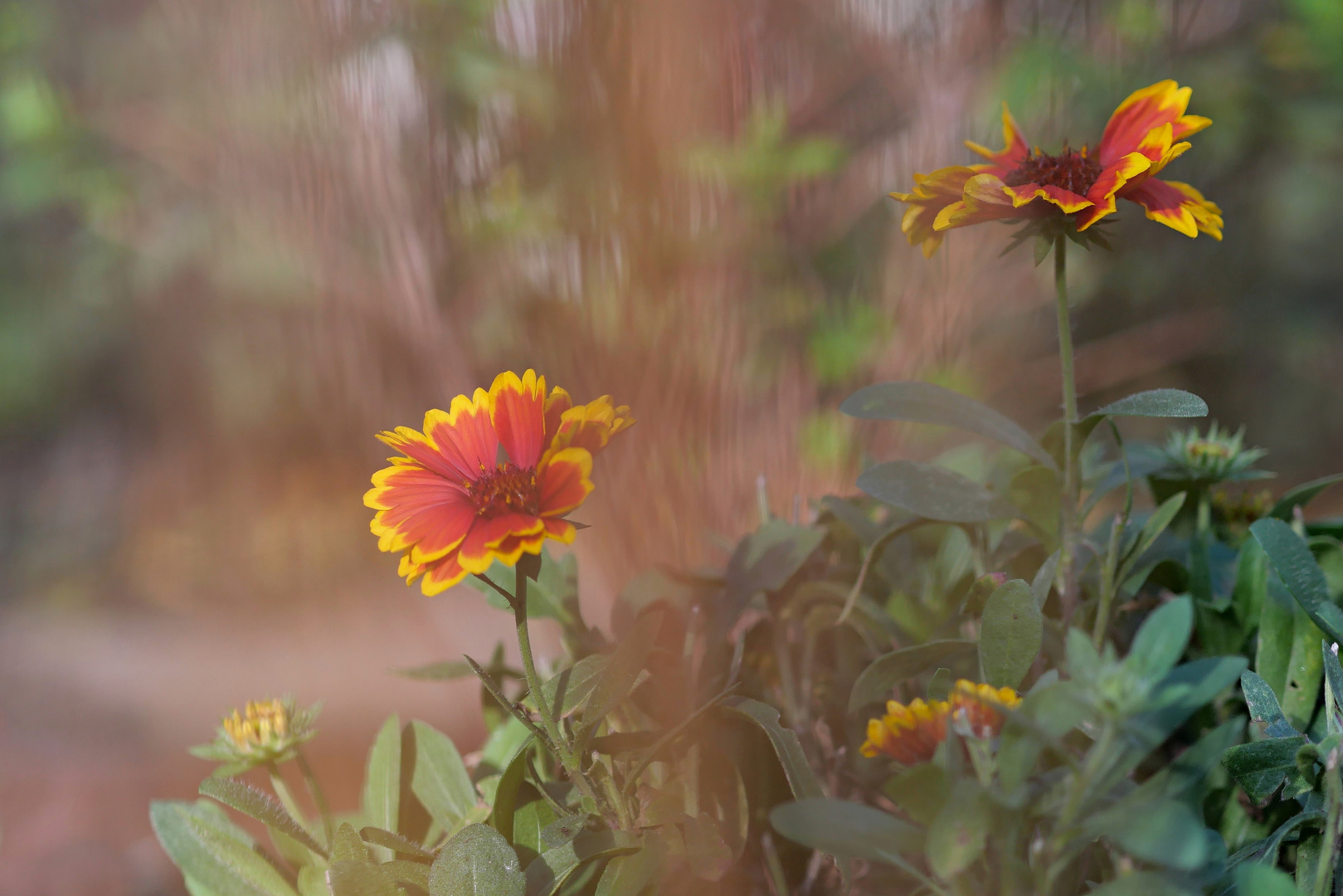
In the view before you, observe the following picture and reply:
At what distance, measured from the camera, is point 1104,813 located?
199 mm

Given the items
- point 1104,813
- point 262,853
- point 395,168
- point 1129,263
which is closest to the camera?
point 1104,813

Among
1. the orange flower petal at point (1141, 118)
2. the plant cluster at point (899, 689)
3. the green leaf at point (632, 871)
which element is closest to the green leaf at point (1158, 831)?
the plant cluster at point (899, 689)

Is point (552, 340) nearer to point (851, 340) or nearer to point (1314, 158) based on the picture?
point (851, 340)

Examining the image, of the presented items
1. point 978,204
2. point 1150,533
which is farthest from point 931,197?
point 1150,533

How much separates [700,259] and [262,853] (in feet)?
0.91

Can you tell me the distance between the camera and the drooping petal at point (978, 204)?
28cm

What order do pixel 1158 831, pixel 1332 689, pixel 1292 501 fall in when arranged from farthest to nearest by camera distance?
pixel 1292 501 < pixel 1332 689 < pixel 1158 831

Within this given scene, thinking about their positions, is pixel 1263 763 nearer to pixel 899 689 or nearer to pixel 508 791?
pixel 899 689

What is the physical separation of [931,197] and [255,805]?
1.00 feet

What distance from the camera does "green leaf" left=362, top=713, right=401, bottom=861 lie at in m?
0.34

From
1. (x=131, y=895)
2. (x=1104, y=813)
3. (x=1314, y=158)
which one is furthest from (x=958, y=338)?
(x=1314, y=158)

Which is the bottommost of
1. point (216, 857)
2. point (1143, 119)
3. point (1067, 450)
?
point (216, 857)

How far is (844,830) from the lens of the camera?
0.21 m

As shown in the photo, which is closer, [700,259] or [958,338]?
[700,259]
